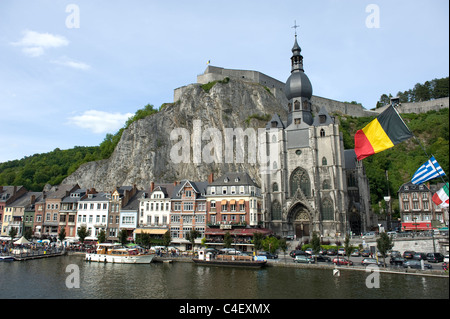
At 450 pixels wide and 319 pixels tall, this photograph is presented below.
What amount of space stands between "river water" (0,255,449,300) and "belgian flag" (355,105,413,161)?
33.5ft

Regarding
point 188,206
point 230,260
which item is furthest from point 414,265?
point 188,206

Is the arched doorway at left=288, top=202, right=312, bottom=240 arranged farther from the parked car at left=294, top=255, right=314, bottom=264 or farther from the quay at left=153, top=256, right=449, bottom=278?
the parked car at left=294, top=255, right=314, bottom=264

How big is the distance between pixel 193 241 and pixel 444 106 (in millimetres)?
101139

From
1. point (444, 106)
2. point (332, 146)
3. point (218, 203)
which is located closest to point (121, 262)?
point (218, 203)

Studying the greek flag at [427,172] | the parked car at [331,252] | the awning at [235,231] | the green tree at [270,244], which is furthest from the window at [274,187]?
the greek flag at [427,172]

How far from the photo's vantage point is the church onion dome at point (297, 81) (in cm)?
6272

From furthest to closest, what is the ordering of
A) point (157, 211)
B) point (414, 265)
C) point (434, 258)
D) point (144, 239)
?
point (157, 211), point (144, 239), point (434, 258), point (414, 265)

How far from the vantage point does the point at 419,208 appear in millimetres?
57844

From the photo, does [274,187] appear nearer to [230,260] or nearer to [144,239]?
[230,260]

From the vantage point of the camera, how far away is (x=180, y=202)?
164 feet

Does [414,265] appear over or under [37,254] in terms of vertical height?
over

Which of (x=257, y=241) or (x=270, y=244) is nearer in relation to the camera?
(x=257, y=241)

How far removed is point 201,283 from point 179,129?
2346 inches
